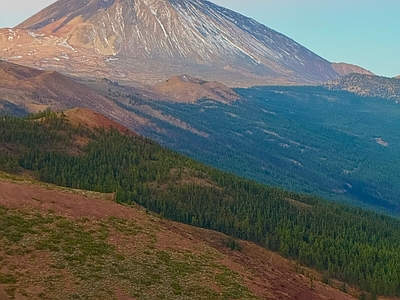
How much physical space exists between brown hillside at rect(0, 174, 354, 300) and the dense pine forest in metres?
31.4

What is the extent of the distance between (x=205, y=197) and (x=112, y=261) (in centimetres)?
7633

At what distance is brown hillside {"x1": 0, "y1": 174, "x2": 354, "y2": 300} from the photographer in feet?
151

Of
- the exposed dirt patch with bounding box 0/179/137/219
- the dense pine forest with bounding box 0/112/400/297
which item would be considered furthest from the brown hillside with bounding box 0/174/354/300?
the dense pine forest with bounding box 0/112/400/297

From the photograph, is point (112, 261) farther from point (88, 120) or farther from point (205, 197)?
point (88, 120)

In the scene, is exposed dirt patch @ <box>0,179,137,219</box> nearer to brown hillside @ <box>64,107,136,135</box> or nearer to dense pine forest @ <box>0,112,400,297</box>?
dense pine forest @ <box>0,112,400,297</box>

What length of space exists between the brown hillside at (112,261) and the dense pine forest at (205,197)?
31.4 metres

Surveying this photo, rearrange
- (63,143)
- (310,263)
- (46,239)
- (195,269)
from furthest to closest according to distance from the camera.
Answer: (63,143)
(310,263)
(195,269)
(46,239)

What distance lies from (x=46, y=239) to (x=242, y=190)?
92.9 m

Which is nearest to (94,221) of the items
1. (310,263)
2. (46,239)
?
(46,239)

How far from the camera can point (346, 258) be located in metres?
107

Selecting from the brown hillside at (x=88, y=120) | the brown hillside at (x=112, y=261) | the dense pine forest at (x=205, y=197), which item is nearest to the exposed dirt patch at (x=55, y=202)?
the brown hillside at (x=112, y=261)

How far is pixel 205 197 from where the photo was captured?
128m

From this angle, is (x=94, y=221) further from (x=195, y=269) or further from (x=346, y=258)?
(x=346, y=258)

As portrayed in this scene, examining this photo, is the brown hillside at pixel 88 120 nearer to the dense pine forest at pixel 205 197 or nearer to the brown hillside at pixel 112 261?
the dense pine forest at pixel 205 197
